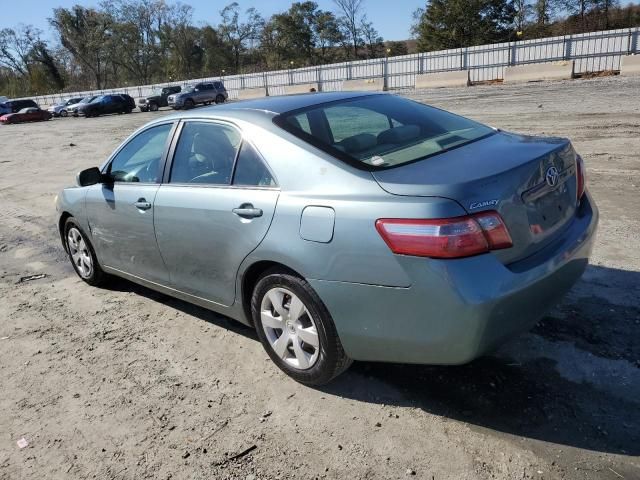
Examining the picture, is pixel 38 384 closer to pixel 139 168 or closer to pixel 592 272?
pixel 139 168

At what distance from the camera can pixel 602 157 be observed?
848cm

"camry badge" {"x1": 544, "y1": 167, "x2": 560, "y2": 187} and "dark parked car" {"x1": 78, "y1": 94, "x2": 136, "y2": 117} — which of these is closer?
"camry badge" {"x1": 544, "y1": 167, "x2": 560, "y2": 187}

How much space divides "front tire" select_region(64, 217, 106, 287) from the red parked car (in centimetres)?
4251

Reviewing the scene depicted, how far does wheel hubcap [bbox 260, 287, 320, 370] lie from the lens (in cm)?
306

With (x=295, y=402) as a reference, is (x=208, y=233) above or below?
above

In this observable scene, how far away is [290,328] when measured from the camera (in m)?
3.17

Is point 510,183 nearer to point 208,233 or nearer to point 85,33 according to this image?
point 208,233

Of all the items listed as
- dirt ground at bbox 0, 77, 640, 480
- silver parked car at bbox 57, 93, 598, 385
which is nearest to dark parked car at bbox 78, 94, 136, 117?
dirt ground at bbox 0, 77, 640, 480

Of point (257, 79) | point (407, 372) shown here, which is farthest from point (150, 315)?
point (257, 79)

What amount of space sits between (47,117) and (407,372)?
4703 centimetres

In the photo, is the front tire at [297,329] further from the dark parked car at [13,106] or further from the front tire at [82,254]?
the dark parked car at [13,106]

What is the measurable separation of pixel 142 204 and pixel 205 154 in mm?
694

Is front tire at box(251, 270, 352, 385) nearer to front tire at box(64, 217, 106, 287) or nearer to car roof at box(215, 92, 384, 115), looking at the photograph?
car roof at box(215, 92, 384, 115)

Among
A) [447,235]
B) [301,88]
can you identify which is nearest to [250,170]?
[447,235]
